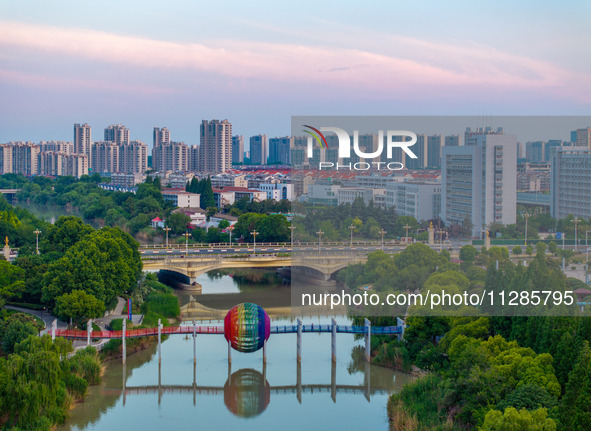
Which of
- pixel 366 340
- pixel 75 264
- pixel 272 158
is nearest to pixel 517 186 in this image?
pixel 366 340

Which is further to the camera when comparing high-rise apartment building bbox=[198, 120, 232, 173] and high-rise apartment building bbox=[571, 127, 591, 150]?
high-rise apartment building bbox=[198, 120, 232, 173]

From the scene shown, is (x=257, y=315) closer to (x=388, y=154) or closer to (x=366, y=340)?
(x=366, y=340)

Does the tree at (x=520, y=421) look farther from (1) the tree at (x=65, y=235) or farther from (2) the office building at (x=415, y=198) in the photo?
(1) the tree at (x=65, y=235)

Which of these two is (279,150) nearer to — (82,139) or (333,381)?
(82,139)

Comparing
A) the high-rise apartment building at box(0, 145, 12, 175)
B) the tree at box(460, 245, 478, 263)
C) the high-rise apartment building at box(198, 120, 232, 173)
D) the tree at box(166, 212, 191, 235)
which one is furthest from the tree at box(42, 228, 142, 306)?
the high-rise apartment building at box(0, 145, 12, 175)

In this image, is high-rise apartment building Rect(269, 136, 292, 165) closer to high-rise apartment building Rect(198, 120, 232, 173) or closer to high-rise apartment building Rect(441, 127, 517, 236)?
high-rise apartment building Rect(198, 120, 232, 173)
